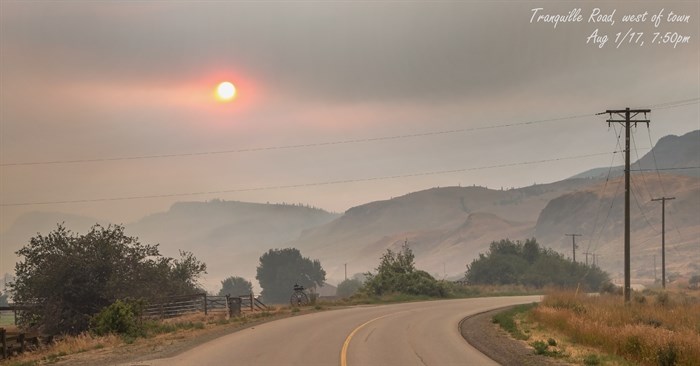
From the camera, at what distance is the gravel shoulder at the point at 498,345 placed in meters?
19.6

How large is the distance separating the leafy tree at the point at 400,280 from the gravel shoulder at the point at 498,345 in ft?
92.3

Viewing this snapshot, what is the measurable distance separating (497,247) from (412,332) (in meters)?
81.7

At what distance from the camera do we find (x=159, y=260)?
60219 mm

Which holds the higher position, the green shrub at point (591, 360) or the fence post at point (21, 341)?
the green shrub at point (591, 360)

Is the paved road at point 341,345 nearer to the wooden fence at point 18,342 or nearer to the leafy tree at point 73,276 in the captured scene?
→ the wooden fence at point 18,342

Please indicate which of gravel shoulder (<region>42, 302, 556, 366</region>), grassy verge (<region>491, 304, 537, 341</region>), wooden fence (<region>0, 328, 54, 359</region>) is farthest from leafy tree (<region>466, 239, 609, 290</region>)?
wooden fence (<region>0, 328, 54, 359</region>)

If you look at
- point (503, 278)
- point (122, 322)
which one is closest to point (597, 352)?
point (122, 322)

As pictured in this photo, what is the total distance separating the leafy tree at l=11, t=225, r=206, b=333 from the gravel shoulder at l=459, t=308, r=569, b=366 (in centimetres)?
2655

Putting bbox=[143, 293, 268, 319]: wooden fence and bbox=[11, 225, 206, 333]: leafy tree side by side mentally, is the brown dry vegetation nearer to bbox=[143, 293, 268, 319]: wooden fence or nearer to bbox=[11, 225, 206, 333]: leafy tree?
bbox=[143, 293, 268, 319]: wooden fence

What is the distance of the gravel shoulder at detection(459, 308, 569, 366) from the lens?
19.6 meters

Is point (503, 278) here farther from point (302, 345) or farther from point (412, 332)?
point (302, 345)

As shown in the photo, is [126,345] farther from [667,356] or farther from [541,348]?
[667,356]

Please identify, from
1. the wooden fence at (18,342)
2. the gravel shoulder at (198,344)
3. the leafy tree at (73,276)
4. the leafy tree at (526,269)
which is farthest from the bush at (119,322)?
the leafy tree at (526,269)

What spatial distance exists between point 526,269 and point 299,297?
54861 millimetres
